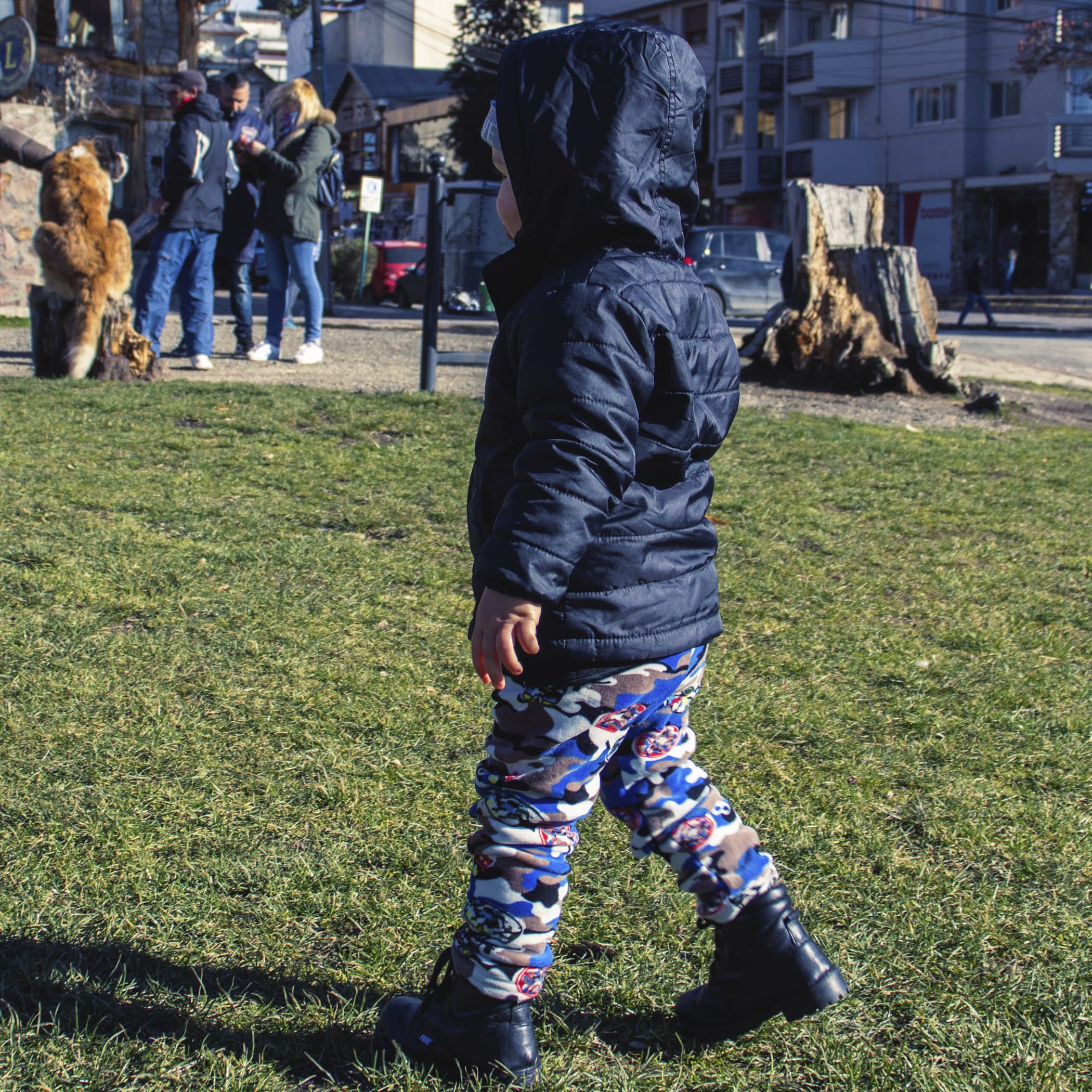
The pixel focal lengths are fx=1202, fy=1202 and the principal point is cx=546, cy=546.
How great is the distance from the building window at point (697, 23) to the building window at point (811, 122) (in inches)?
203

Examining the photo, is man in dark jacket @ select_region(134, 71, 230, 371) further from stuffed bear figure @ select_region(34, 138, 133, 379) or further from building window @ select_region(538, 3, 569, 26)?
building window @ select_region(538, 3, 569, 26)

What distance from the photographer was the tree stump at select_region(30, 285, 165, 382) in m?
7.07

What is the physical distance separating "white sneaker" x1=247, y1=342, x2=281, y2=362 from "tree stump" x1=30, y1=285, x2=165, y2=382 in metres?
1.27

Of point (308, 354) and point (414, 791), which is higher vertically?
point (308, 354)

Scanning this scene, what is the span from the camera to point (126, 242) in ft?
23.4

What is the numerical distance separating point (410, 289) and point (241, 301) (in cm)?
1181

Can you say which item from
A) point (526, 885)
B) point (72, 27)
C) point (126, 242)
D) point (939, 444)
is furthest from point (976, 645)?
point (72, 27)

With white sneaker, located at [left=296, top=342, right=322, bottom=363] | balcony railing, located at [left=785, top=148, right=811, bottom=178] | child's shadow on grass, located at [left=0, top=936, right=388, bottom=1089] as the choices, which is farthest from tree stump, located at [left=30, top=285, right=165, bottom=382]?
balcony railing, located at [left=785, top=148, right=811, bottom=178]

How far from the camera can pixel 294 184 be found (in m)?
7.94

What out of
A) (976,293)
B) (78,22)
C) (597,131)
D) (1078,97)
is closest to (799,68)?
(1078,97)

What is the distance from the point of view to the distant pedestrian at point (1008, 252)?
34.4 meters

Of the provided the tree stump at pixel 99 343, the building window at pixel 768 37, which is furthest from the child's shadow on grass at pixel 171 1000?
the building window at pixel 768 37

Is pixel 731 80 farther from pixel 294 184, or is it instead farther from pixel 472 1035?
pixel 472 1035

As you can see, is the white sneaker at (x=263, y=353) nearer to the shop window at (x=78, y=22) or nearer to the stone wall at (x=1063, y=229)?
the shop window at (x=78, y=22)
